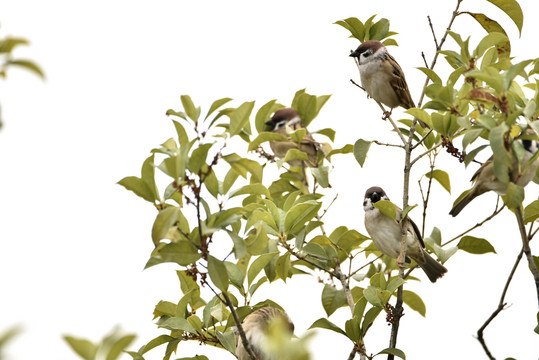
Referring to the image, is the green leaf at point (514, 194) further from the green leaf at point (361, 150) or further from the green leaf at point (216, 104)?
the green leaf at point (216, 104)

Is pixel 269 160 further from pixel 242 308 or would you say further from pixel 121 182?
pixel 121 182

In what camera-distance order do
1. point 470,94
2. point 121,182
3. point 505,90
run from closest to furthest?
point 121,182 < point 505,90 < point 470,94

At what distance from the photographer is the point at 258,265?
8.40 ft

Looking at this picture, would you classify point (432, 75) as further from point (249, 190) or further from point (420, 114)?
point (249, 190)

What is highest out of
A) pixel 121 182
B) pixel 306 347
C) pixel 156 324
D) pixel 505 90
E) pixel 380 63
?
pixel 380 63

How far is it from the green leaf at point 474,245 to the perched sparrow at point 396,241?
0.90 ft

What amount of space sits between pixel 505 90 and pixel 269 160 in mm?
1320

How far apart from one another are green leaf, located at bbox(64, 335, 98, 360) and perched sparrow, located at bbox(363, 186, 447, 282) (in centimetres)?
194

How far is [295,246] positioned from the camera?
2.64 metres

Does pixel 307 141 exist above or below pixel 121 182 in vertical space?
above

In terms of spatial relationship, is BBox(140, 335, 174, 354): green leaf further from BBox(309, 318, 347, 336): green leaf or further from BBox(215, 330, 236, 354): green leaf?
BBox(309, 318, 347, 336): green leaf

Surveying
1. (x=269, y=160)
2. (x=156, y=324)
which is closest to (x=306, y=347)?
(x=156, y=324)

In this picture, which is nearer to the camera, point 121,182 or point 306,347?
point 306,347

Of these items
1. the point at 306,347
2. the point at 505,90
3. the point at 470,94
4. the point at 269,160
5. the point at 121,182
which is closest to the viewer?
the point at 306,347
